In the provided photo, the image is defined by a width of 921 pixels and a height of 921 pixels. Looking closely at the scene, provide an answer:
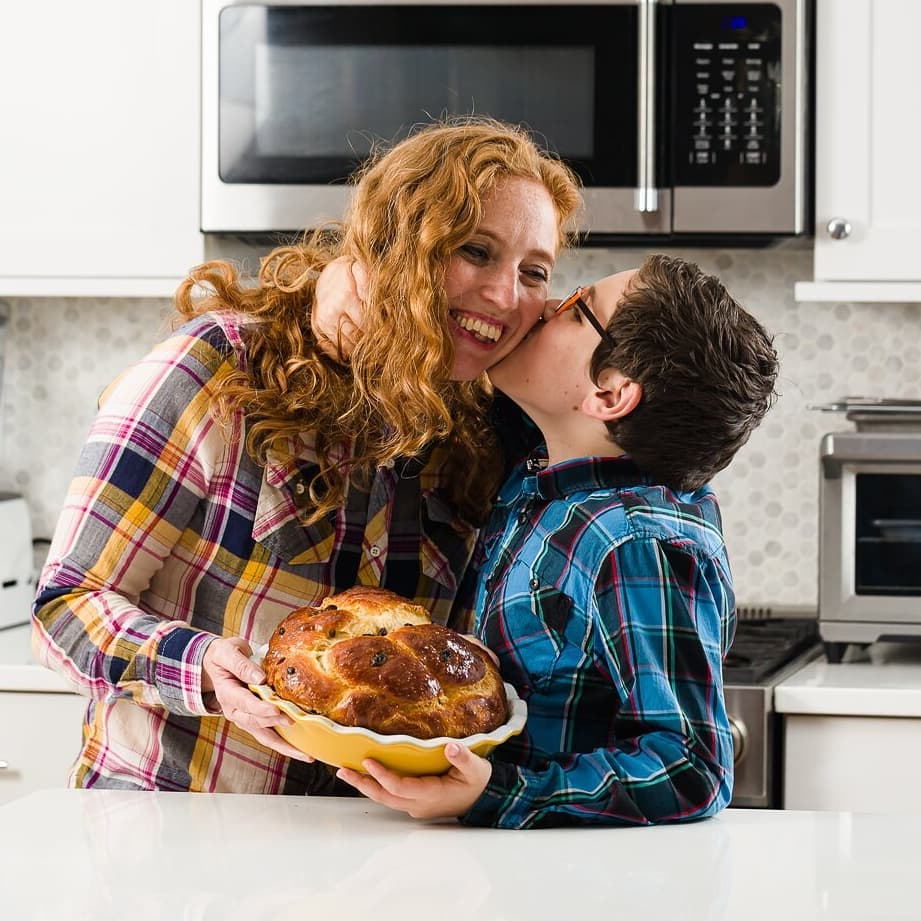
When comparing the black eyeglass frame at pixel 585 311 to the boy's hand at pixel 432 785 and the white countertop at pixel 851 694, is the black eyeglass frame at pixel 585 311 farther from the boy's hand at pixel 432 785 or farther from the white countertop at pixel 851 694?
the white countertop at pixel 851 694

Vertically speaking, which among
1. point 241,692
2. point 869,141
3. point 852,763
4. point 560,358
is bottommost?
point 852,763

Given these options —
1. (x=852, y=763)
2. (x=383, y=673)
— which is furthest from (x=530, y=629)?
(x=852, y=763)

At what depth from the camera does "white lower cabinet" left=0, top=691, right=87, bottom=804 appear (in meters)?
1.82

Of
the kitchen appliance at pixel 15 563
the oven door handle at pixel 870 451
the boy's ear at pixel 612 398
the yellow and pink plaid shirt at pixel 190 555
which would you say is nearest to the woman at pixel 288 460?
the yellow and pink plaid shirt at pixel 190 555

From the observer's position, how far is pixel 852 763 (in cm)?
169

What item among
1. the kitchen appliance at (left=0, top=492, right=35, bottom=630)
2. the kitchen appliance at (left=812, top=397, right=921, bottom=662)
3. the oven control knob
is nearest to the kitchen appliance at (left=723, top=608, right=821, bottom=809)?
the oven control knob

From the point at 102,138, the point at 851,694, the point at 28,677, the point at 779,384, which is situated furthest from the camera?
the point at 779,384

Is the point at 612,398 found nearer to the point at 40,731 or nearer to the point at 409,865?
the point at 409,865

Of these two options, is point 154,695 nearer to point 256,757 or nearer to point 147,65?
→ point 256,757

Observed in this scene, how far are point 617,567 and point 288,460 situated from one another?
371mm

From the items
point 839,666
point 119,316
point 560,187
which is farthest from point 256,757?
point 119,316

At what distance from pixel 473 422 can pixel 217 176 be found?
84 centimetres

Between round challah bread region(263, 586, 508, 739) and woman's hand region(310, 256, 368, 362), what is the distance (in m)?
0.32

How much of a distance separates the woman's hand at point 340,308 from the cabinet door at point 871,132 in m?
0.97
